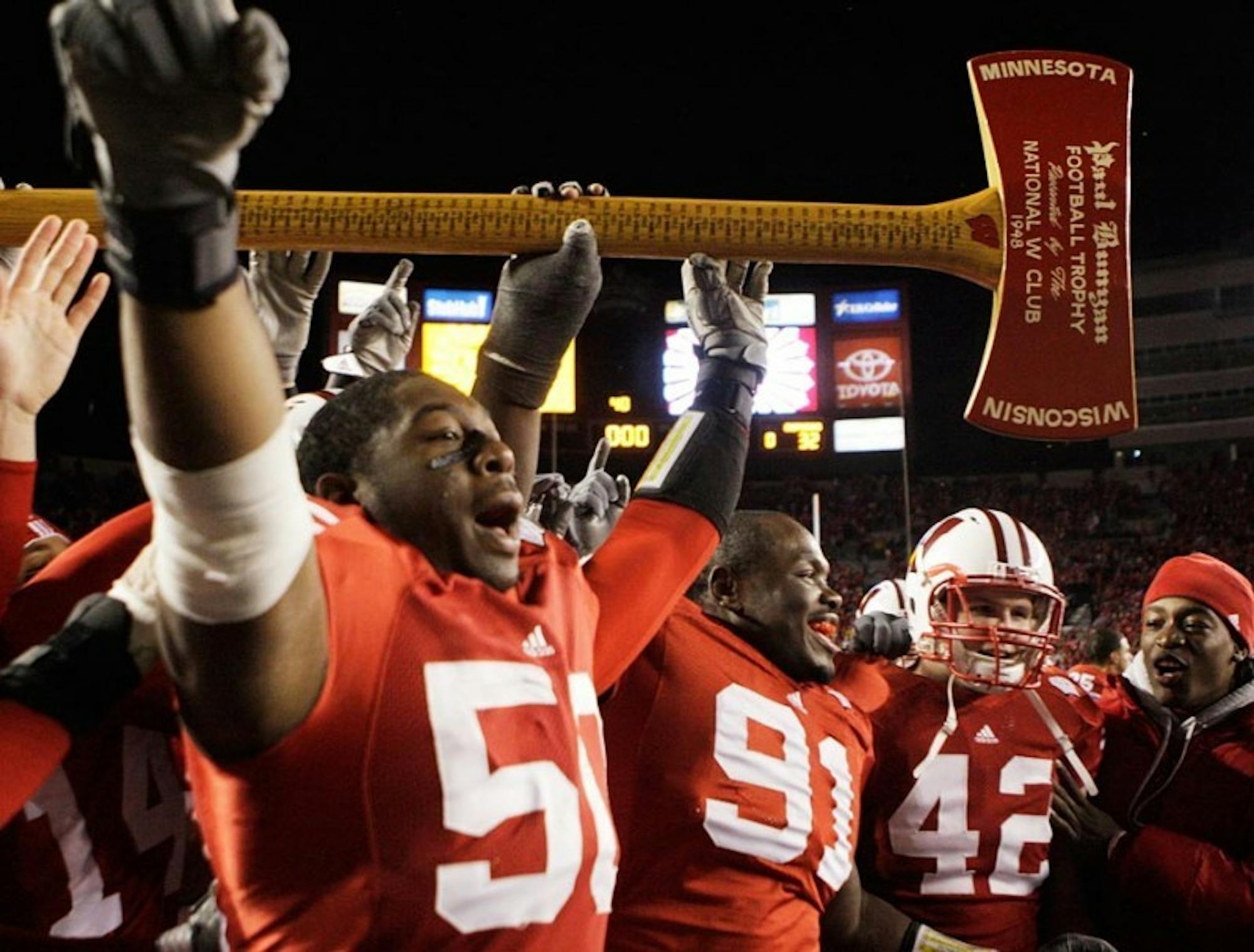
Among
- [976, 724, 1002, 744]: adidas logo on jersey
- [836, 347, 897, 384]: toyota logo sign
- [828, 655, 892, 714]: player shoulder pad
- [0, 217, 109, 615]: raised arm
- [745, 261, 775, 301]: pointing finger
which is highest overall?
[836, 347, 897, 384]: toyota logo sign

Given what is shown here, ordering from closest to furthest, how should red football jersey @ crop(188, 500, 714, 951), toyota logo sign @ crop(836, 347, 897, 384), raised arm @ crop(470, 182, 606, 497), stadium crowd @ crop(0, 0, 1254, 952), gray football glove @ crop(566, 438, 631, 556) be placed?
stadium crowd @ crop(0, 0, 1254, 952) → red football jersey @ crop(188, 500, 714, 951) → raised arm @ crop(470, 182, 606, 497) → gray football glove @ crop(566, 438, 631, 556) → toyota logo sign @ crop(836, 347, 897, 384)

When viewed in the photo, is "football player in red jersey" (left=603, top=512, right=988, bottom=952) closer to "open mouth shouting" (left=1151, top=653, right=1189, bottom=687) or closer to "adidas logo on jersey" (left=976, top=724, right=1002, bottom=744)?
"adidas logo on jersey" (left=976, top=724, right=1002, bottom=744)

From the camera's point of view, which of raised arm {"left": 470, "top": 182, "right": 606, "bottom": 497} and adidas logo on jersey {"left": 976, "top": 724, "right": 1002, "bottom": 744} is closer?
raised arm {"left": 470, "top": 182, "right": 606, "bottom": 497}

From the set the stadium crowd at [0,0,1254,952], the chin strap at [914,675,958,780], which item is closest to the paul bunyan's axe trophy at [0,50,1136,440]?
the stadium crowd at [0,0,1254,952]

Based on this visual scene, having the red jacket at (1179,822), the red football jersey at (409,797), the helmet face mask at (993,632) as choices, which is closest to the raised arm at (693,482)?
the red football jersey at (409,797)

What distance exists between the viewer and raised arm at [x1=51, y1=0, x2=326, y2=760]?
0.90 metres

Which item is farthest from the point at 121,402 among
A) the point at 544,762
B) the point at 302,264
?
the point at 544,762

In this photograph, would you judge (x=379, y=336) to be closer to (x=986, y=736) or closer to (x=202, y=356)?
(x=986, y=736)

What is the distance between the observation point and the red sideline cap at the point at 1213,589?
144 inches

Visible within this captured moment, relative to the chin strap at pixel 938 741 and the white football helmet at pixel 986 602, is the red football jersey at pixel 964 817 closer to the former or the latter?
the chin strap at pixel 938 741

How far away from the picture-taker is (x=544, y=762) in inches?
60.6

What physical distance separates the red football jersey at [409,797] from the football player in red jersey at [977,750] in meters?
1.81

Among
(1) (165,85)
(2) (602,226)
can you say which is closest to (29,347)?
(1) (165,85)

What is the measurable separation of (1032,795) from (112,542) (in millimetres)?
2518
